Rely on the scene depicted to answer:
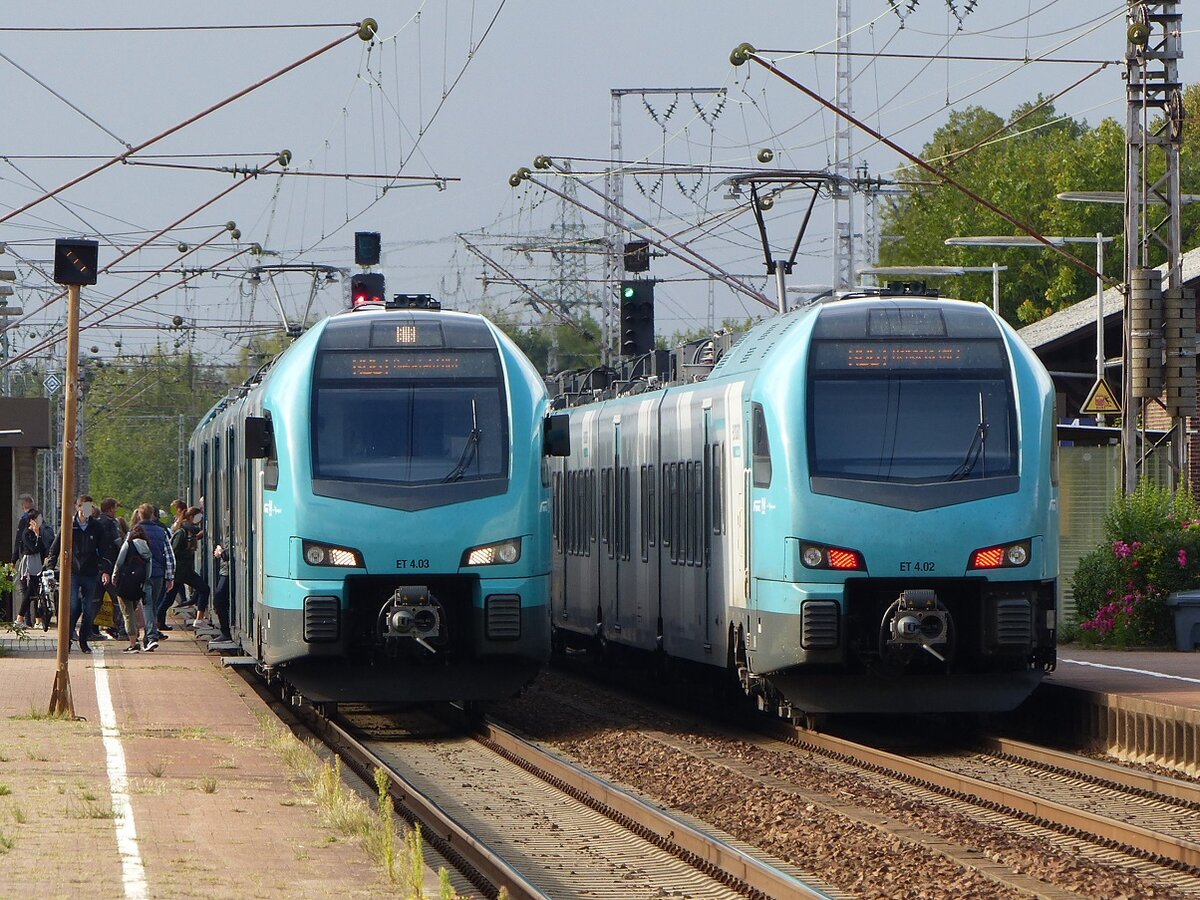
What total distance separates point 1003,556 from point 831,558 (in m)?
1.23

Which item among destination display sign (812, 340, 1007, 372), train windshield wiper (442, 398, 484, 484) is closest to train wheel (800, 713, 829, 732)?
destination display sign (812, 340, 1007, 372)

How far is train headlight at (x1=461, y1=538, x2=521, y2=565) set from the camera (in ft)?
53.7

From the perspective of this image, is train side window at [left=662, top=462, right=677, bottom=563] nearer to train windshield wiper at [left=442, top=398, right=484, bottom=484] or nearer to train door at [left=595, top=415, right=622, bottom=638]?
train door at [left=595, top=415, right=622, bottom=638]

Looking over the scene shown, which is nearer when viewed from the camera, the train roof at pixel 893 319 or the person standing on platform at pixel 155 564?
the train roof at pixel 893 319

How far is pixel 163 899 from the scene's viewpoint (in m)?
8.59

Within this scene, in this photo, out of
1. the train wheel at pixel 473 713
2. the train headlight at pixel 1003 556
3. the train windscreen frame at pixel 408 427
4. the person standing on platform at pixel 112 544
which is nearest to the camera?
the train headlight at pixel 1003 556

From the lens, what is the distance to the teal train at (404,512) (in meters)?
16.2

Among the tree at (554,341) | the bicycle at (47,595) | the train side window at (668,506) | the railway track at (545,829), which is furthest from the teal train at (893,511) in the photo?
the tree at (554,341)

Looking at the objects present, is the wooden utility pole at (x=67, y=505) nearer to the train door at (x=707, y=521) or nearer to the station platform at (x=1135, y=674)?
the train door at (x=707, y=521)

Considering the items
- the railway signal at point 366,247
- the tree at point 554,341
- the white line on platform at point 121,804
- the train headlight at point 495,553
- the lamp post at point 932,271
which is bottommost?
the white line on platform at point 121,804

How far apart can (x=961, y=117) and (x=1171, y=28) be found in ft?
254

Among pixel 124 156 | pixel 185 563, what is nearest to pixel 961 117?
→ pixel 185 563

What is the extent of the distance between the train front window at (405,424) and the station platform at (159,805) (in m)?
2.18

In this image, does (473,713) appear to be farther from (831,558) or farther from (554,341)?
(554,341)
